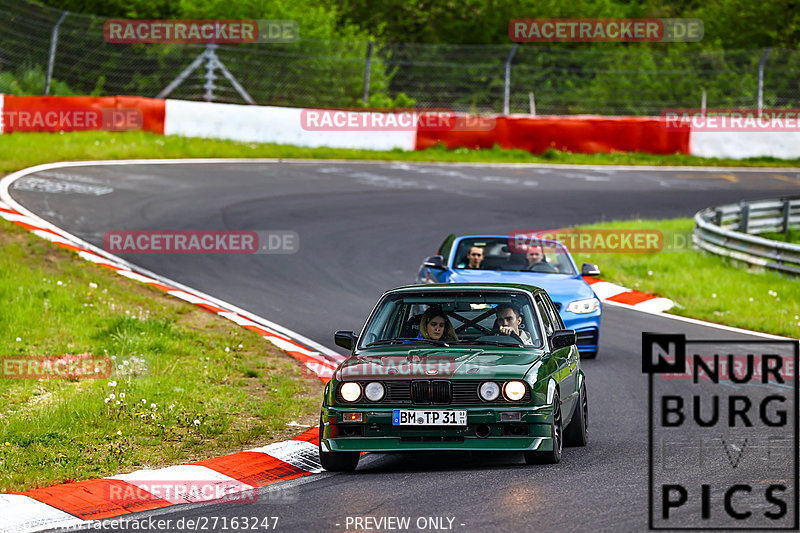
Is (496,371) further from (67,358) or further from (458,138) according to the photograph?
(458,138)

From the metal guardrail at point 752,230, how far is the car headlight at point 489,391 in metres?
11.8

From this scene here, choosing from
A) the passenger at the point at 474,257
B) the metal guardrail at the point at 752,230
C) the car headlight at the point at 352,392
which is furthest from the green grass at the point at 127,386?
the metal guardrail at the point at 752,230

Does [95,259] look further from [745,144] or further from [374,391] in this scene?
[745,144]

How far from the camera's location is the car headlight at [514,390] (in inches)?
312

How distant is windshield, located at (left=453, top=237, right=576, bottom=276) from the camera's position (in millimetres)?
14242

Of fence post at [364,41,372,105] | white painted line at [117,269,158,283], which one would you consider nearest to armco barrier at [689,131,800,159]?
fence post at [364,41,372,105]

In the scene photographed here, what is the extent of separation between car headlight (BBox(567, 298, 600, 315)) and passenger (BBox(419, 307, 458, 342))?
451 centimetres

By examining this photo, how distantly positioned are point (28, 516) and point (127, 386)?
3.36m

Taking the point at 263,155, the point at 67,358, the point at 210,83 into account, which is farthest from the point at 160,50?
the point at 67,358

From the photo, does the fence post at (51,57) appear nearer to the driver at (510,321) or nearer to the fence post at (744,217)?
the fence post at (744,217)

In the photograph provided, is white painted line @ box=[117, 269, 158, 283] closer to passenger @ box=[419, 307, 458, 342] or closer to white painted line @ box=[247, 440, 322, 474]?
white painted line @ box=[247, 440, 322, 474]

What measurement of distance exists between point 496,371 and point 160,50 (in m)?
25.9

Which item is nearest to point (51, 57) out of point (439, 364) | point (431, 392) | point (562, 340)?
point (562, 340)

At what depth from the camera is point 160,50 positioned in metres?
32.0
